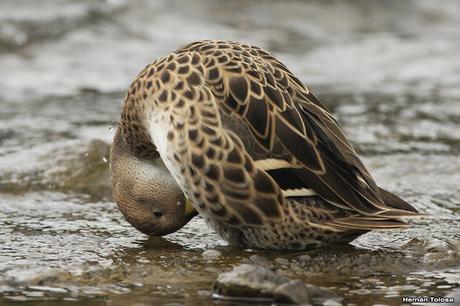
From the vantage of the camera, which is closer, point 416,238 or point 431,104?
point 416,238

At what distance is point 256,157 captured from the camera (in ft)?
17.6

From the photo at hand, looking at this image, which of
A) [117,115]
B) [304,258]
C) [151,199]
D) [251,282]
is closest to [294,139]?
[304,258]

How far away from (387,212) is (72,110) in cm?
585

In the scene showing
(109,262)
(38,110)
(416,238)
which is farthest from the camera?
(38,110)

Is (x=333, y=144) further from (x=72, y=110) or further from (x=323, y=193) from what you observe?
A: (x=72, y=110)

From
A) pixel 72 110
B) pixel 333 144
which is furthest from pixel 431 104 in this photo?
pixel 333 144

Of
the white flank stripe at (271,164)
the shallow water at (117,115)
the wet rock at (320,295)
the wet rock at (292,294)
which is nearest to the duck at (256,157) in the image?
the white flank stripe at (271,164)

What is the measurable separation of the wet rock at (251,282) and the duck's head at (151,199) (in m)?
1.08

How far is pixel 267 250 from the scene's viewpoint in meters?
5.62

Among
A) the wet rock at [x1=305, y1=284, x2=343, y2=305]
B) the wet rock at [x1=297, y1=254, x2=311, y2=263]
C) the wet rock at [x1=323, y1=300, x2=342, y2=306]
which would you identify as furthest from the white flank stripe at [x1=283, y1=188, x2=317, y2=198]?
the wet rock at [x1=323, y1=300, x2=342, y2=306]

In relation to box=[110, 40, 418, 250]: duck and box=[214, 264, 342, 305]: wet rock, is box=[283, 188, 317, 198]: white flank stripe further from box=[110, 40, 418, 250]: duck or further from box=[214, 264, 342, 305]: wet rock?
box=[214, 264, 342, 305]: wet rock

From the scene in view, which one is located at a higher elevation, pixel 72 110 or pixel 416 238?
pixel 72 110

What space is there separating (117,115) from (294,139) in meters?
5.37

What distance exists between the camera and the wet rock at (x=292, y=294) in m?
4.54
